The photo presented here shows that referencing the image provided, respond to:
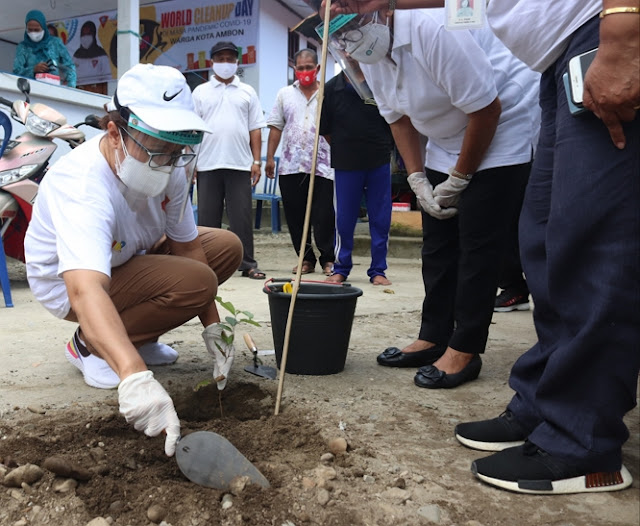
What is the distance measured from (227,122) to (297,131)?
0.63 metres

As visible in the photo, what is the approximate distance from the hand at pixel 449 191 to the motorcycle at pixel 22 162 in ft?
8.06

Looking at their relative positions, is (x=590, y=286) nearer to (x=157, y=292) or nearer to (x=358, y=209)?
(x=157, y=292)

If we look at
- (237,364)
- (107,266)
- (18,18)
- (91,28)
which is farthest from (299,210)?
(18,18)

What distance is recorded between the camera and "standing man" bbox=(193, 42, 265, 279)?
195 inches

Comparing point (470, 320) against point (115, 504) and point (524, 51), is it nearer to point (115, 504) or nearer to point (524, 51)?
point (524, 51)

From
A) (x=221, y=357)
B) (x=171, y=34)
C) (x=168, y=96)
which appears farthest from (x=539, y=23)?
(x=171, y=34)

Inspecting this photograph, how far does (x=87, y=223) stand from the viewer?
5.76ft

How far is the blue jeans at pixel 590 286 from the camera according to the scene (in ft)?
4.37

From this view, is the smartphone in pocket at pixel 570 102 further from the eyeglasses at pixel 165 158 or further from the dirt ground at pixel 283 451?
the eyeglasses at pixel 165 158

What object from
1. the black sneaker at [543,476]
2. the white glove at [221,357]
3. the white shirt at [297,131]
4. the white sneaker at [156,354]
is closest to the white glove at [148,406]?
the white glove at [221,357]

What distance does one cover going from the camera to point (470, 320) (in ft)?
7.44

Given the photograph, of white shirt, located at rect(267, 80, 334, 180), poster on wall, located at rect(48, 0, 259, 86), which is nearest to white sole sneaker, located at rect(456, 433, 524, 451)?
white shirt, located at rect(267, 80, 334, 180)

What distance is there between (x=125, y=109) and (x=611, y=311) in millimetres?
1420

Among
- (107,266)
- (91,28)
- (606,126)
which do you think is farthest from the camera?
(91,28)
